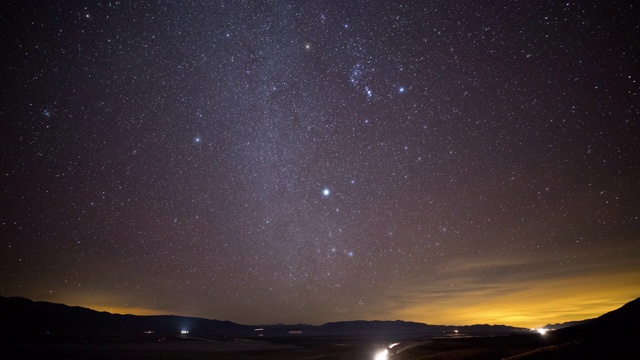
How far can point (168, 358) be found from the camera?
30.3m

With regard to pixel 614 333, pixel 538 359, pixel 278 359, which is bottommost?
pixel 278 359

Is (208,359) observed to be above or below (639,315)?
below

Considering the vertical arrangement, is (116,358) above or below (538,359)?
below

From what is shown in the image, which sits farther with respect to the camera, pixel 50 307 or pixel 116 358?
pixel 50 307

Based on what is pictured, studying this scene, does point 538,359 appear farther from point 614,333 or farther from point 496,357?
point 496,357

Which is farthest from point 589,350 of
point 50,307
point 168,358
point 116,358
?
point 50,307

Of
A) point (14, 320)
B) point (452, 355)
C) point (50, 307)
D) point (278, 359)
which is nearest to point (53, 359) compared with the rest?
point (278, 359)

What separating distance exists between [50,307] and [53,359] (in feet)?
565

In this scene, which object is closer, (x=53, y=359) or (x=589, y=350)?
(x=589, y=350)

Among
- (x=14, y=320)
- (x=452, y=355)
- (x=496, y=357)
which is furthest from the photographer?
(x=14, y=320)

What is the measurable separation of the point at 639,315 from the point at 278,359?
2658cm

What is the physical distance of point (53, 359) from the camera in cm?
2700

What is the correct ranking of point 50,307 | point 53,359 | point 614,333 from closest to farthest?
point 614,333, point 53,359, point 50,307

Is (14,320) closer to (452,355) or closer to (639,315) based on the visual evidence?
(452,355)
